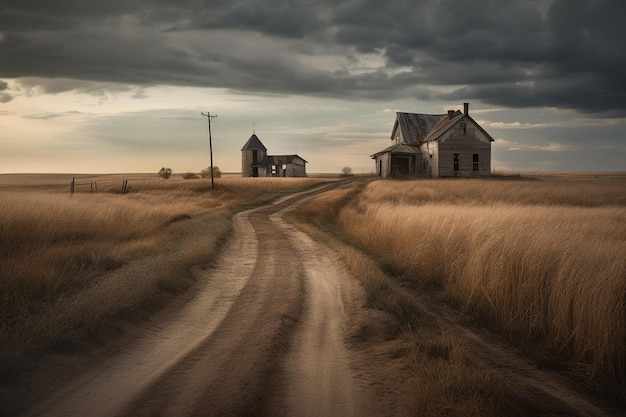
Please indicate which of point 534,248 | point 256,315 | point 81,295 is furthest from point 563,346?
point 81,295

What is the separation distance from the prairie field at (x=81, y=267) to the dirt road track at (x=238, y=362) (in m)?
0.82

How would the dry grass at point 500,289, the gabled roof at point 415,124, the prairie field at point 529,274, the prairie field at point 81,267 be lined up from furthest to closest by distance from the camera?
1. the gabled roof at point 415,124
2. the prairie field at point 81,267
3. the prairie field at point 529,274
4. the dry grass at point 500,289

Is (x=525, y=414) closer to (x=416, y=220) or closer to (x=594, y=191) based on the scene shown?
(x=416, y=220)

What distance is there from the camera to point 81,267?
11297mm

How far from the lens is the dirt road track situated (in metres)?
4.78

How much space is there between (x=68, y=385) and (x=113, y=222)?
14.6 metres

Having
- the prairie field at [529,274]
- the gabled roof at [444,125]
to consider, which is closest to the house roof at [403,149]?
the gabled roof at [444,125]

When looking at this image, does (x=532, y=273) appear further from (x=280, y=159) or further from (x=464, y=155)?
(x=280, y=159)

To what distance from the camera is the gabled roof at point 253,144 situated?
→ 3207 inches

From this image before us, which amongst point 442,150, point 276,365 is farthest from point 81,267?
point 442,150

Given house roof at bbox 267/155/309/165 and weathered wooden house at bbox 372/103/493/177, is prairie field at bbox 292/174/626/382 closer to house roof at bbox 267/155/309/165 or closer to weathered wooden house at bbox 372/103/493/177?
weathered wooden house at bbox 372/103/493/177

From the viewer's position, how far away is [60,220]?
1620cm

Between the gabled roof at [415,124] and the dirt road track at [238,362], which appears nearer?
the dirt road track at [238,362]

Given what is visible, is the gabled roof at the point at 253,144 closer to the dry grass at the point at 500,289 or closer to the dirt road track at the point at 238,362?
the dry grass at the point at 500,289
